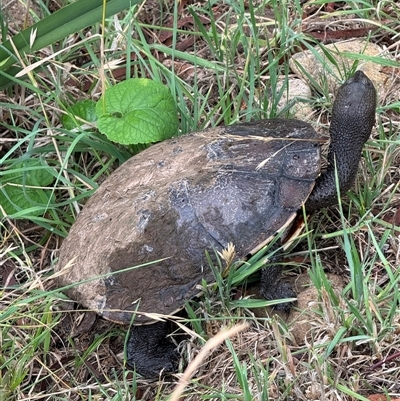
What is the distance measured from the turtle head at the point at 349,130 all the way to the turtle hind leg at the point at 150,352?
2.59 ft

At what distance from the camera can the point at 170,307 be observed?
88.5 inches

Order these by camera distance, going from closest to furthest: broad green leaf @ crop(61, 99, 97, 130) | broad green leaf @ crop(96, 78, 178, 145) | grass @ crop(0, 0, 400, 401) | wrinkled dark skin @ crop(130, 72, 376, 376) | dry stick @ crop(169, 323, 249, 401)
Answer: dry stick @ crop(169, 323, 249, 401) < grass @ crop(0, 0, 400, 401) < wrinkled dark skin @ crop(130, 72, 376, 376) < broad green leaf @ crop(96, 78, 178, 145) < broad green leaf @ crop(61, 99, 97, 130)

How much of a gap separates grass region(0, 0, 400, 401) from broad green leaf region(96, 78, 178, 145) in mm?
135

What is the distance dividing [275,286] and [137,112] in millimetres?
988

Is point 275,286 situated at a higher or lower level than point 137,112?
lower

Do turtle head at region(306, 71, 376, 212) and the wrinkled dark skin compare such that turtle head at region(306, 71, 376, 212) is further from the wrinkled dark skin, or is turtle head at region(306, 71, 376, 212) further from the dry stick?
the dry stick

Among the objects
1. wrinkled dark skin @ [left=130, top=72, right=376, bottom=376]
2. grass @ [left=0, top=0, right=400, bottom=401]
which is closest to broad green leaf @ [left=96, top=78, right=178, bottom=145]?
grass @ [left=0, top=0, right=400, bottom=401]

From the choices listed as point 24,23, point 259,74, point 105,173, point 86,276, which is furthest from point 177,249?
point 24,23

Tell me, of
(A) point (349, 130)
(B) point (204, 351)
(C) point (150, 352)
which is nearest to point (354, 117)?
(A) point (349, 130)

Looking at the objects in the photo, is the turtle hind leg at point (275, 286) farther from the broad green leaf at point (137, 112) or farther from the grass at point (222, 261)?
the broad green leaf at point (137, 112)

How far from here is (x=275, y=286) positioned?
2363 millimetres

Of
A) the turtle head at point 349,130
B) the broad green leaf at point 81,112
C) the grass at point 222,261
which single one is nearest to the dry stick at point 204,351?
the grass at point 222,261

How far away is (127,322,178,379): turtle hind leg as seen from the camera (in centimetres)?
235

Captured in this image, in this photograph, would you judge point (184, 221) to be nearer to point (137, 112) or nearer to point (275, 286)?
point (275, 286)
